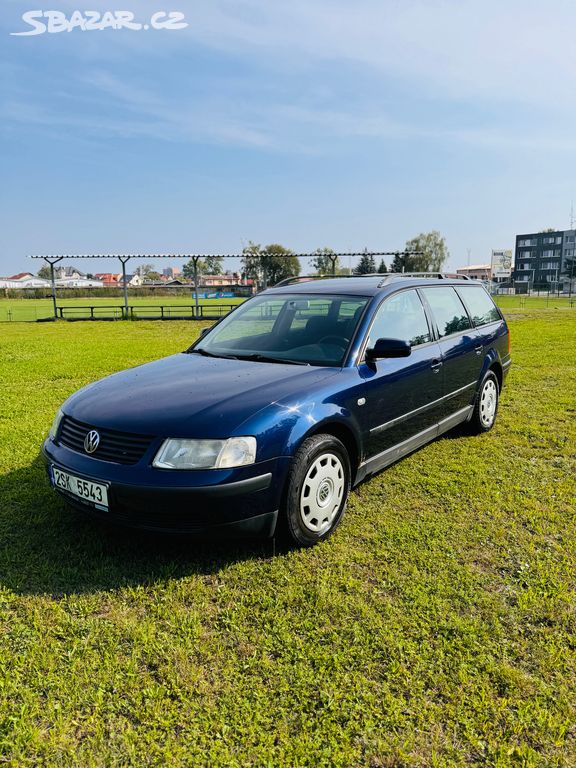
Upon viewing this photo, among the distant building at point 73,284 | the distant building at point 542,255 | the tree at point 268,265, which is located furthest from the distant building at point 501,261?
the distant building at point 73,284

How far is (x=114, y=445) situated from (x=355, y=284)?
246 centimetres

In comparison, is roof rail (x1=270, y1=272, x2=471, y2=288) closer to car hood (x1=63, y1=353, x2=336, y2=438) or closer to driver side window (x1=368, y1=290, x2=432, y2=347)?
driver side window (x1=368, y1=290, x2=432, y2=347)

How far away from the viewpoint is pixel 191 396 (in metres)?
3.15

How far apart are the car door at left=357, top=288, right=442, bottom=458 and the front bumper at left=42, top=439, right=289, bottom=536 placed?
99 cm

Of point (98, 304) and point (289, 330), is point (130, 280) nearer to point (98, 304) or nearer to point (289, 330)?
point (98, 304)

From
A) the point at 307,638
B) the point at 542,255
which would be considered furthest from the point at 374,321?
the point at 542,255

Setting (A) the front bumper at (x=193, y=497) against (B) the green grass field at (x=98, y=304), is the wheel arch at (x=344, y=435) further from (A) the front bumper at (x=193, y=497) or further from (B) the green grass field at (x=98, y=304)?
(B) the green grass field at (x=98, y=304)

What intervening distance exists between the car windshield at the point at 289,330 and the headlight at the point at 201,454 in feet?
3.59

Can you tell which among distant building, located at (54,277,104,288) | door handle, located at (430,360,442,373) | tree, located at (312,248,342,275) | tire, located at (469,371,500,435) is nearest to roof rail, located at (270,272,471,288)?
door handle, located at (430,360,442,373)

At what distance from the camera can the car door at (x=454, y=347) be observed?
4.71 m

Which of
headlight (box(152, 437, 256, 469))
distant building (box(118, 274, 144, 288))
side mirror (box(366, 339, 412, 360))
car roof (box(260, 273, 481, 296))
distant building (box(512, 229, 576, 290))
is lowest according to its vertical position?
A: headlight (box(152, 437, 256, 469))

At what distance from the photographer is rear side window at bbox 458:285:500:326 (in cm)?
552

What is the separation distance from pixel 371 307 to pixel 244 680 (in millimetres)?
2660

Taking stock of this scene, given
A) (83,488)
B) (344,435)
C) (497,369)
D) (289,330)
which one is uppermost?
(289,330)
